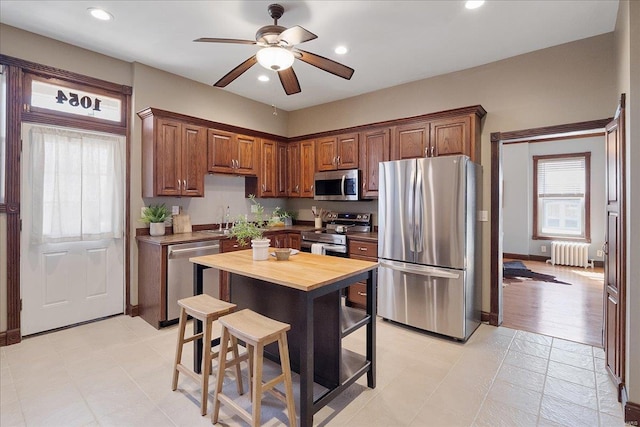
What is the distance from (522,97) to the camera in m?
3.51

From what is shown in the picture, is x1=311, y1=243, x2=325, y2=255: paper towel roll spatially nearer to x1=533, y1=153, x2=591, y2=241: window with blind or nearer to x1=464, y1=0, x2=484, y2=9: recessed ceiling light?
x1=464, y1=0, x2=484, y2=9: recessed ceiling light

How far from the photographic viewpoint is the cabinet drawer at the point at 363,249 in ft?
13.0

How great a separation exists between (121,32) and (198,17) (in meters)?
0.89

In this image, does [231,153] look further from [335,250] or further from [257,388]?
[257,388]

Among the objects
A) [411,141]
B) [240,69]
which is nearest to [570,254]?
[411,141]

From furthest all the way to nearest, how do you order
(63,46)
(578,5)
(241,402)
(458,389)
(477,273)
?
(477,273) < (63,46) < (578,5) < (458,389) < (241,402)

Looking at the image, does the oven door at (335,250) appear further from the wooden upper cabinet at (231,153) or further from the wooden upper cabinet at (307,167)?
the wooden upper cabinet at (231,153)

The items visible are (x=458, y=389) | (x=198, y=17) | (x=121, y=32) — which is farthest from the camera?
(x=121, y=32)

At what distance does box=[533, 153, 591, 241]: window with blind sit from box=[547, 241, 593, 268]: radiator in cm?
23

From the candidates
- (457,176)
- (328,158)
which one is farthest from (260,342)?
(328,158)

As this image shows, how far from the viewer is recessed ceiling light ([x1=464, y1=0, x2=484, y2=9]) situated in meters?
2.58

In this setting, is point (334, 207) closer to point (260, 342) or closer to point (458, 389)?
point (458, 389)

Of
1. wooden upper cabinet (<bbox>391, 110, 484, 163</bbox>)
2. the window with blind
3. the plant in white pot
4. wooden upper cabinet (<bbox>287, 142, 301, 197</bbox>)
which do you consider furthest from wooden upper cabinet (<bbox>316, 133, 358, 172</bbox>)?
the window with blind

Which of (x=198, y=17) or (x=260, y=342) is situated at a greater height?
(x=198, y=17)
